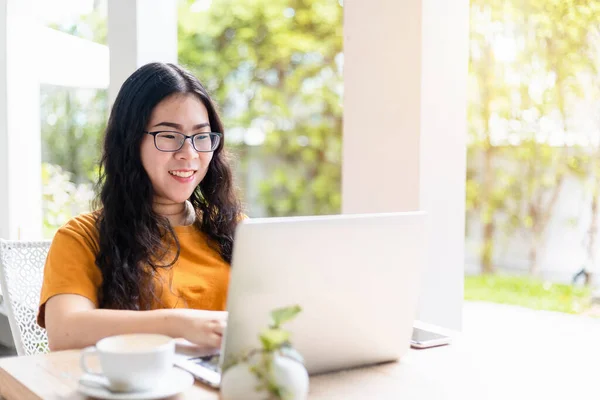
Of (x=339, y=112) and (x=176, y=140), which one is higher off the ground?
(x=339, y=112)

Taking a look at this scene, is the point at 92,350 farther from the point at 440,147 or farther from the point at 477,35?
the point at 477,35

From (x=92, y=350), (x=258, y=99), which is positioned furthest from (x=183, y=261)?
(x=258, y=99)

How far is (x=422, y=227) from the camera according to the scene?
1.18m

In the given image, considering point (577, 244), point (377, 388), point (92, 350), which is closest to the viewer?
point (92, 350)

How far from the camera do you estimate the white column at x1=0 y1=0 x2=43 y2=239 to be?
12.7 ft

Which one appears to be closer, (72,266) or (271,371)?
(271,371)

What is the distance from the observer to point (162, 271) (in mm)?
1622

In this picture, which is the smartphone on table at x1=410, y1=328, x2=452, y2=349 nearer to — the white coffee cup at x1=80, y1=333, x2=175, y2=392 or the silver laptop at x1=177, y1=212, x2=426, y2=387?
the silver laptop at x1=177, y1=212, x2=426, y2=387

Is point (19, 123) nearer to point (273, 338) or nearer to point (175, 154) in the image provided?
point (175, 154)

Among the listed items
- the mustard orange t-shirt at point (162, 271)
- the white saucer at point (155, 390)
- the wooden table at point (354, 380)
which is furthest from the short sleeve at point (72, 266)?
the white saucer at point (155, 390)

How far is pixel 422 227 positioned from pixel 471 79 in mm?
5033

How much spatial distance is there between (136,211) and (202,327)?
529 millimetres

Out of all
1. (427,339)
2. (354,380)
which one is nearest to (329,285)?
(354,380)

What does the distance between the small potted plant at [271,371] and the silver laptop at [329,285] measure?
0.12 meters
